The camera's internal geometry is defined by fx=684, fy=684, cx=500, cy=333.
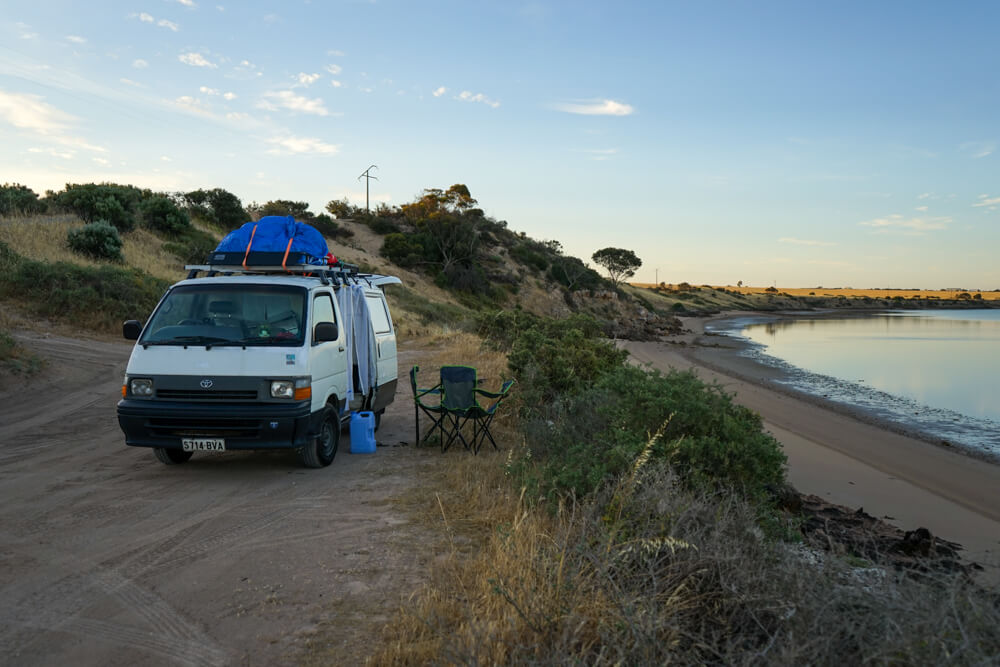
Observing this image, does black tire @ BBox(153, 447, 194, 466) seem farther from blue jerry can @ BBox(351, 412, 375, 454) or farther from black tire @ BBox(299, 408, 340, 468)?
blue jerry can @ BBox(351, 412, 375, 454)

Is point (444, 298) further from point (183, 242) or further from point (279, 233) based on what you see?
point (279, 233)

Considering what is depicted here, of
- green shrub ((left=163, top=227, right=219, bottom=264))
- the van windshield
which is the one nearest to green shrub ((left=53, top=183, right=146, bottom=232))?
green shrub ((left=163, top=227, right=219, bottom=264))

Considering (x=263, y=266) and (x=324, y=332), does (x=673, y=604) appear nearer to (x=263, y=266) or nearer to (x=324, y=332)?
(x=324, y=332)

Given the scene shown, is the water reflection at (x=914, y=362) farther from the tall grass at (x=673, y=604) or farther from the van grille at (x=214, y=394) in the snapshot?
the van grille at (x=214, y=394)

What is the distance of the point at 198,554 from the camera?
4926 millimetres

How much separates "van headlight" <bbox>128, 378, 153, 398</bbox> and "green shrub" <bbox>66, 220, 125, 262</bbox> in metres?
18.8

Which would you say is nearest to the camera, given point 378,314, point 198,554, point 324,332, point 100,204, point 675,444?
point 198,554

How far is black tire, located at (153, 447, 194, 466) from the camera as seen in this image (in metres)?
7.31

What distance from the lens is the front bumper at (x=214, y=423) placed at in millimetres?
6531

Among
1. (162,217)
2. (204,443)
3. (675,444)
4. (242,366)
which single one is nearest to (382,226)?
(162,217)

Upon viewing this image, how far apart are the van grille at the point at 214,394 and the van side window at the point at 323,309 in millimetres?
1059

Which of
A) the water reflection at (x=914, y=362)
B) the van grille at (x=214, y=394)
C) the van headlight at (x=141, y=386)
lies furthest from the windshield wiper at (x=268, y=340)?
the water reflection at (x=914, y=362)

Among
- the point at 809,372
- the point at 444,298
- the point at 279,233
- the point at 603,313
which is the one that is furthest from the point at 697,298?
the point at 279,233

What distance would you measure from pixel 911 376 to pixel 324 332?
77.2 feet
